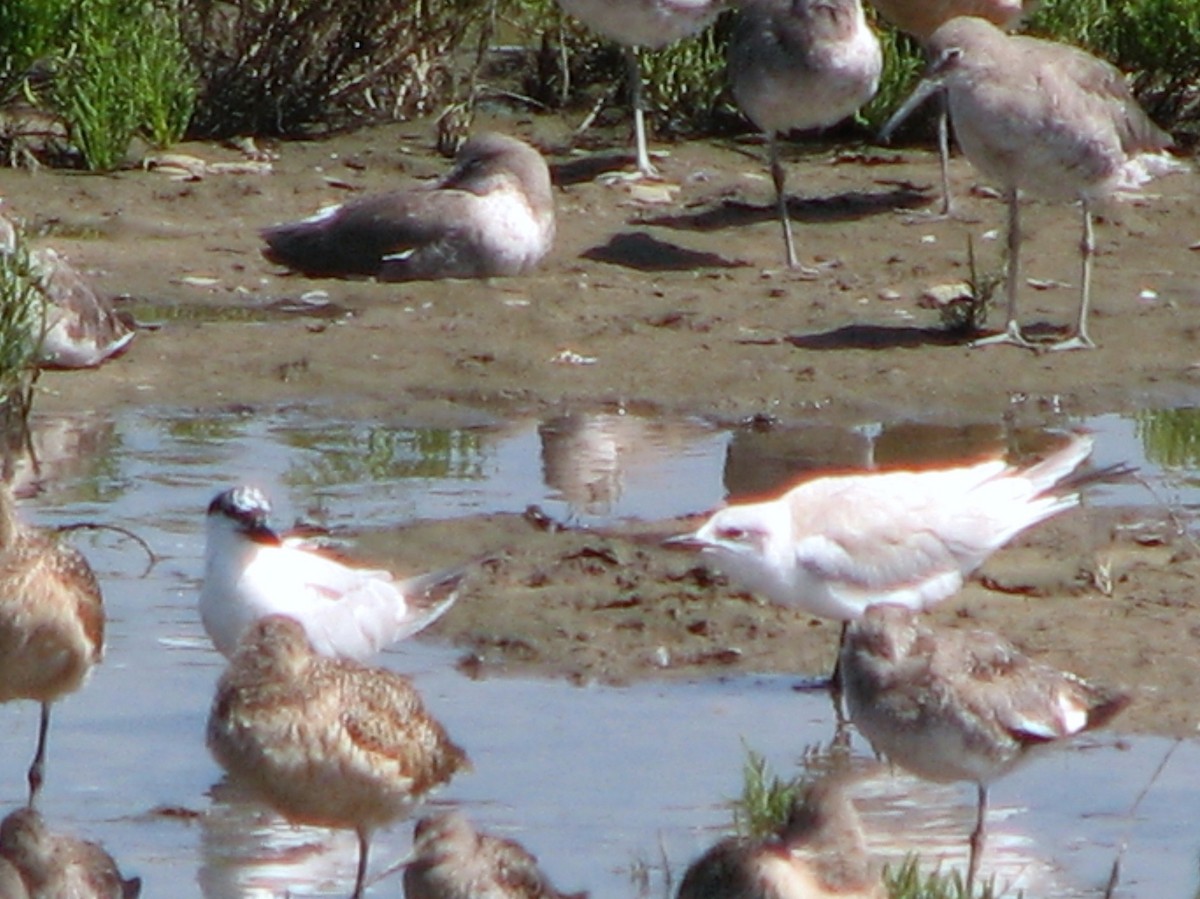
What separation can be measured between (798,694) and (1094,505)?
7.30 ft

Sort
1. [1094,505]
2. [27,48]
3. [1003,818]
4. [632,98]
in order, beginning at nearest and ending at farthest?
1. [1003,818]
2. [1094,505]
3. [27,48]
4. [632,98]

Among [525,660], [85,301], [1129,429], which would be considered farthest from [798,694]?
[85,301]

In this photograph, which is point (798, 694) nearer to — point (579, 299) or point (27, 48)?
point (579, 299)

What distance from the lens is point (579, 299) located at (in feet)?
43.3

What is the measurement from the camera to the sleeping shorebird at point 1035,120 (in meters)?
12.2

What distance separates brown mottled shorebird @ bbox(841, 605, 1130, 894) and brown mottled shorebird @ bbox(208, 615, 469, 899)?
1052mm

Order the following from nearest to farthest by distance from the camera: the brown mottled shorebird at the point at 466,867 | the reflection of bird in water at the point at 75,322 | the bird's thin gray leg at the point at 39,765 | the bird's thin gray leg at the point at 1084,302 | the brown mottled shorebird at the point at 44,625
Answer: the brown mottled shorebird at the point at 466,867
the bird's thin gray leg at the point at 39,765
the brown mottled shorebird at the point at 44,625
the reflection of bird in water at the point at 75,322
the bird's thin gray leg at the point at 1084,302

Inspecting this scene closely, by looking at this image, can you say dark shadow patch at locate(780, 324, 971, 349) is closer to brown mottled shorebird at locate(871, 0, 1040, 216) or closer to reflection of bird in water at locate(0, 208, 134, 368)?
brown mottled shorebird at locate(871, 0, 1040, 216)

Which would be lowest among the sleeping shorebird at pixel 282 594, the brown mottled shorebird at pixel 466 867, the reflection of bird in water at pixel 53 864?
the sleeping shorebird at pixel 282 594

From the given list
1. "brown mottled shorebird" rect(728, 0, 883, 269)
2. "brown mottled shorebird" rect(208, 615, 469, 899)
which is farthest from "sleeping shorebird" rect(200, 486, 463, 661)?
"brown mottled shorebird" rect(728, 0, 883, 269)

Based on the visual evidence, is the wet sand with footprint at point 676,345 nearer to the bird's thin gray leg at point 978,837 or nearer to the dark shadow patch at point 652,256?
the dark shadow patch at point 652,256

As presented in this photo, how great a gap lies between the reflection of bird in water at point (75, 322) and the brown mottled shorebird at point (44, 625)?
4038mm

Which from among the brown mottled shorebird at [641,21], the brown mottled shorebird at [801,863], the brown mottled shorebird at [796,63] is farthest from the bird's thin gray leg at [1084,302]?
the brown mottled shorebird at [801,863]

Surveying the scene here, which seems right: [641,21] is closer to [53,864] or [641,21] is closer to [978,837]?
[978,837]
